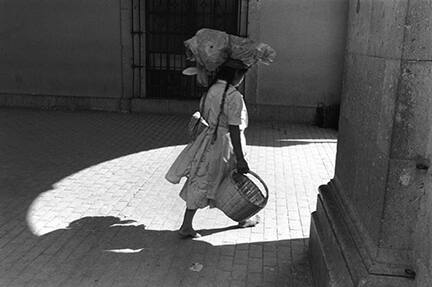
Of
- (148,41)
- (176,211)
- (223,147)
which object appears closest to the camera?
(223,147)

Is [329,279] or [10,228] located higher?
[329,279]

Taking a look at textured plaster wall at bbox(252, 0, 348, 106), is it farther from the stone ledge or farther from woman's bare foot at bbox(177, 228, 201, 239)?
the stone ledge

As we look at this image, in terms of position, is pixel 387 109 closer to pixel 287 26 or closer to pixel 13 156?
pixel 13 156

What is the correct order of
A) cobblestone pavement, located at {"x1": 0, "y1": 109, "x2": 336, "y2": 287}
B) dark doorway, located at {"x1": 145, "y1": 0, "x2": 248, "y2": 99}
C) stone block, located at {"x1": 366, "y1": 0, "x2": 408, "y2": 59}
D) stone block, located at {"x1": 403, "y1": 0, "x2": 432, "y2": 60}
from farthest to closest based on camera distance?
dark doorway, located at {"x1": 145, "y1": 0, "x2": 248, "y2": 99} < cobblestone pavement, located at {"x1": 0, "y1": 109, "x2": 336, "y2": 287} < stone block, located at {"x1": 366, "y1": 0, "x2": 408, "y2": 59} < stone block, located at {"x1": 403, "y1": 0, "x2": 432, "y2": 60}

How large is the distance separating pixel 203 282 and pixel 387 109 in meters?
2.02

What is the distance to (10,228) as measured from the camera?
4785mm

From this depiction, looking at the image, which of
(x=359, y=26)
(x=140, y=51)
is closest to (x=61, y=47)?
(x=140, y=51)

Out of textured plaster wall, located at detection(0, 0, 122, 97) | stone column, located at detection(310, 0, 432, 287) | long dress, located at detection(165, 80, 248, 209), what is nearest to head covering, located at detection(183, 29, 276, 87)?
long dress, located at detection(165, 80, 248, 209)

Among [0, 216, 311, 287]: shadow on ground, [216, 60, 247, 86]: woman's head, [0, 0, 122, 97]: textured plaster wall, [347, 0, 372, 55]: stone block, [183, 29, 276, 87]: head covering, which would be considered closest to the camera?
[347, 0, 372, 55]: stone block

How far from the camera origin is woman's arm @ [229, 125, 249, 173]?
4.34m

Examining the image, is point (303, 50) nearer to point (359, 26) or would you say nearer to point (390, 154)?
point (359, 26)

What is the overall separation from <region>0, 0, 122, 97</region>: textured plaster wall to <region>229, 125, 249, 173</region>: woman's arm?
7.03 m

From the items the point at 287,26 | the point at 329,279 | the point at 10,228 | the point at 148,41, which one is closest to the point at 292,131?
the point at 287,26

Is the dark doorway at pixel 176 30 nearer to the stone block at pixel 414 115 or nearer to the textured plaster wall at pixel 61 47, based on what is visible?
the textured plaster wall at pixel 61 47
